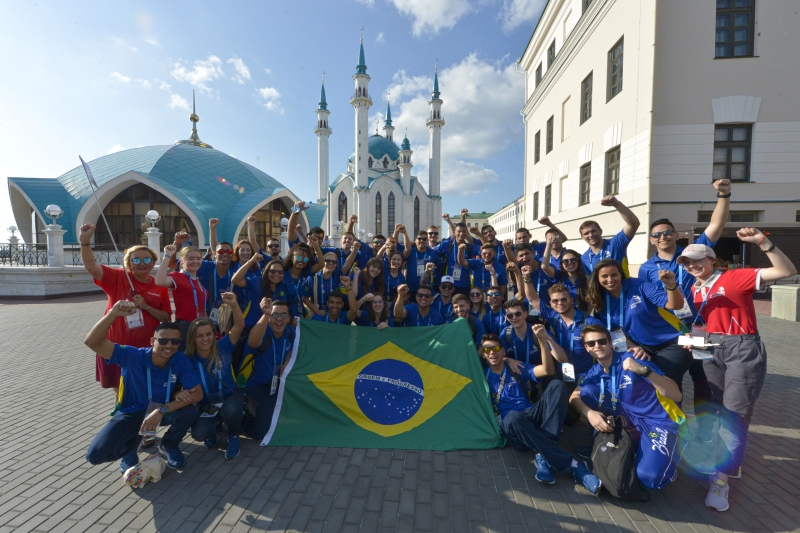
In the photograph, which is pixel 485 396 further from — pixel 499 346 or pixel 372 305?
pixel 372 305

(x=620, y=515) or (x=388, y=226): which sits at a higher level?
(x=388, y=226)

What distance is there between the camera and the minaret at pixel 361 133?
48.1 m

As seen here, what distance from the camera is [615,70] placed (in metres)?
13.1

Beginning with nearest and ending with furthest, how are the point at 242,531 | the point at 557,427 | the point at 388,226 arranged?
the point at 242,531
the point at 557,427
the point at 388,226

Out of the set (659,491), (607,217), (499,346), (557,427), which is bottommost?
(659,491)

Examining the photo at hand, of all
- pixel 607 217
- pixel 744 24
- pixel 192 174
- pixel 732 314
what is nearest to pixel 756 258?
pixel 607 217

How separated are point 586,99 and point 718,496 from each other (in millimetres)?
16172

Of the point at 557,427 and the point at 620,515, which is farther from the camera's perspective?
the point at 557,427

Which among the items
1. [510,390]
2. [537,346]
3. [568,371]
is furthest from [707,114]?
[510,390]

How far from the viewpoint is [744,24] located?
36.7ft

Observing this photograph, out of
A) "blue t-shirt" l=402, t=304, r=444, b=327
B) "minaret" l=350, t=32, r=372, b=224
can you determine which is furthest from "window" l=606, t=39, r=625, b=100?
"minaret" l=350, t=32, r=372, b=224

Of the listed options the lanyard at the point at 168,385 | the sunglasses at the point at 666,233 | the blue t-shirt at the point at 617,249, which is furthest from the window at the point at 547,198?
the lanyard at the point at 168,385

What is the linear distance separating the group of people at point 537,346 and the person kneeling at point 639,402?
0.01 metres

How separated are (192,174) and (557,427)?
34.0 m
